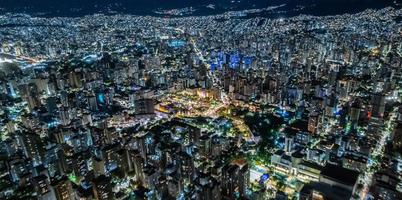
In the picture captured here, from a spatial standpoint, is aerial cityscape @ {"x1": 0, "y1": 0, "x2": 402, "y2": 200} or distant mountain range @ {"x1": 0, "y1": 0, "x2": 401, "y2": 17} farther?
distant mountain range @ {"x1": 0, "y1": 0, "x2": 401, "y2": 17}

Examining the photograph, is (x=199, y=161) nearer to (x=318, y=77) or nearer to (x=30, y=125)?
(x=30, y=125)

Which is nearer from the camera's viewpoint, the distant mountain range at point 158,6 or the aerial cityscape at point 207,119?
the aerial cityscape at point 207,119

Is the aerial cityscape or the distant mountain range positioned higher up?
the distant mountain range

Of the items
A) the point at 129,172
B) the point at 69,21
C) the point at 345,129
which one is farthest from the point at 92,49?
the point at 345,129

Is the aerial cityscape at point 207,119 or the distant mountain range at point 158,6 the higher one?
the distant mountain range at point 158,6
